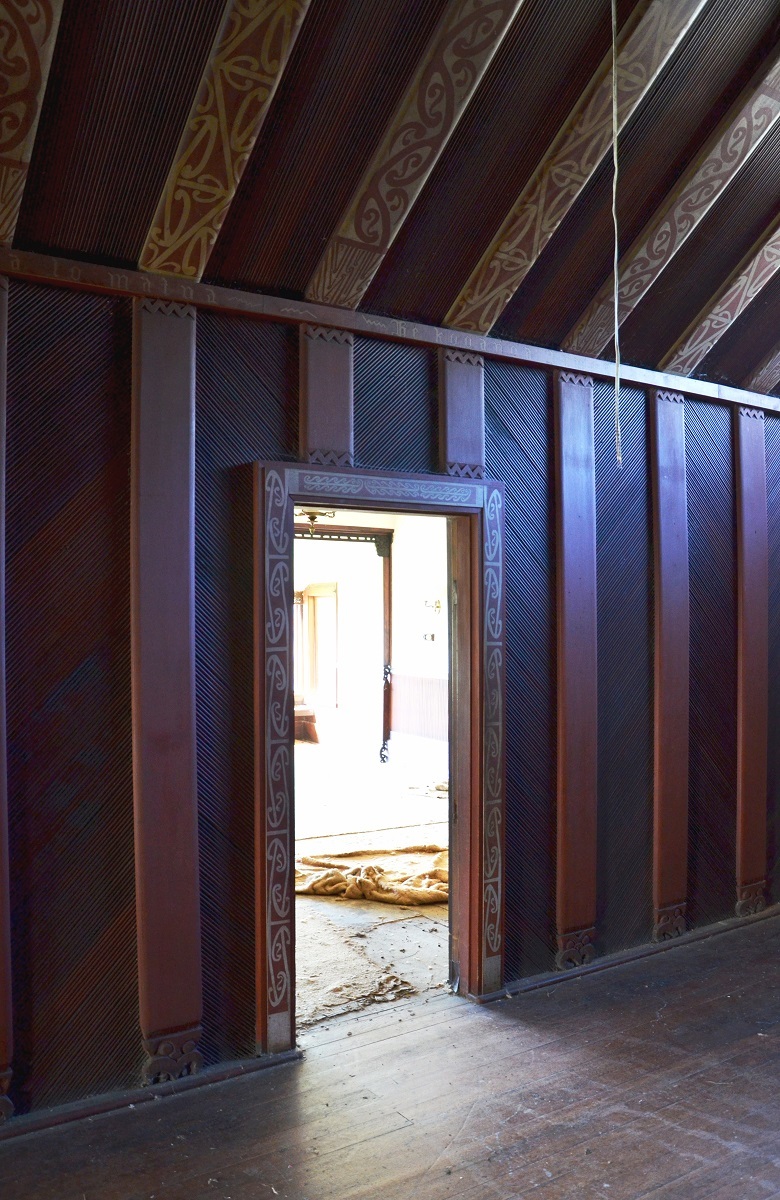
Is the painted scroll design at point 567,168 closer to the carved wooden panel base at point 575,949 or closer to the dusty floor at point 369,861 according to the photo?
the carved wooden panel base at point 575,949

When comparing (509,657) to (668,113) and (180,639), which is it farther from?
(668,113)

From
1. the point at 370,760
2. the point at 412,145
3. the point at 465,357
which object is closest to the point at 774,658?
the point at 465,357

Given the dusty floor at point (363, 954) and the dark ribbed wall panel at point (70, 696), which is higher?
the dark ribbed wall panel at point (70, 696)

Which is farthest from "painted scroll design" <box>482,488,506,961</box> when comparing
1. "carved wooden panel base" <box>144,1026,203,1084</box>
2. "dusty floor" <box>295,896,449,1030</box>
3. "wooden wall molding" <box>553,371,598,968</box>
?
"carved wooden panel base" <box>144,1026,203,1084</box>

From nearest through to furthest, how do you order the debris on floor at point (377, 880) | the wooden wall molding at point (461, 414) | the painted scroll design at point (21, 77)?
1. the painted scroll design at point (21, 77)
2. the wooden wall molding at point (461, 414)
3. the debris on floor at point (377, 880)

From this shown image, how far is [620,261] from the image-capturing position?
4.09m

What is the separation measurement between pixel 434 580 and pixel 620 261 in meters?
6.57

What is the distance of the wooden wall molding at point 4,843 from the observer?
292 centimetres

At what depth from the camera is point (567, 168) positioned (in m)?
3.59

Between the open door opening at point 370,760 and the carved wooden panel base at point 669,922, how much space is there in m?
1.09

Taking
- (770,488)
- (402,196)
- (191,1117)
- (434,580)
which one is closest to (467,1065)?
(191,1117)

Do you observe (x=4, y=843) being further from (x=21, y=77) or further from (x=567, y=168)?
(x=567, y=168)

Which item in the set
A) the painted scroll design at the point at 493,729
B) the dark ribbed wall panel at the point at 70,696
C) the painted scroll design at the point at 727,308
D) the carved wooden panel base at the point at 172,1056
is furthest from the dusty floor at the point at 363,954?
the painted scroll design at the point at 727,308

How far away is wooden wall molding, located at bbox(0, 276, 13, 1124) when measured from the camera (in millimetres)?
2918
